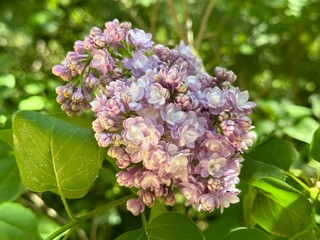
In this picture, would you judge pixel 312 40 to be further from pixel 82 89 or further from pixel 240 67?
pixel 82 89

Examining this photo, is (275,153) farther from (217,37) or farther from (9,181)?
(217,37)

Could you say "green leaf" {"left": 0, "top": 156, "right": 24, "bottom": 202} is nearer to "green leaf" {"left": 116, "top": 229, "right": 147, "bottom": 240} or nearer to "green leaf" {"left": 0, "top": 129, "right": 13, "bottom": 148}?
"green leaf" {"left": 0, "top": 129, "right": 13, "bottom": 148}

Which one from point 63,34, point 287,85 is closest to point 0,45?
point 63,34

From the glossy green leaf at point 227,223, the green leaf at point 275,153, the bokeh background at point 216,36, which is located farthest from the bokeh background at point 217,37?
the green leaf at point 275,153

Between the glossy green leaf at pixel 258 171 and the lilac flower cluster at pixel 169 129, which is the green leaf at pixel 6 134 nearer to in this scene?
the lilac flower cluster at pixel 169 129

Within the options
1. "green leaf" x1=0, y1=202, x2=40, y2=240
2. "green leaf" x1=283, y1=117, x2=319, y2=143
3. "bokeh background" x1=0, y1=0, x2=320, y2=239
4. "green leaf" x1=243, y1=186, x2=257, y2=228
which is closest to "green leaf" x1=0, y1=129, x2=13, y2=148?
"green leaf" x1=0, y1=202, x2=40, y2=240

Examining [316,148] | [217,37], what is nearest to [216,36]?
[217,37]

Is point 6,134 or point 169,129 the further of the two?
point 6,134
